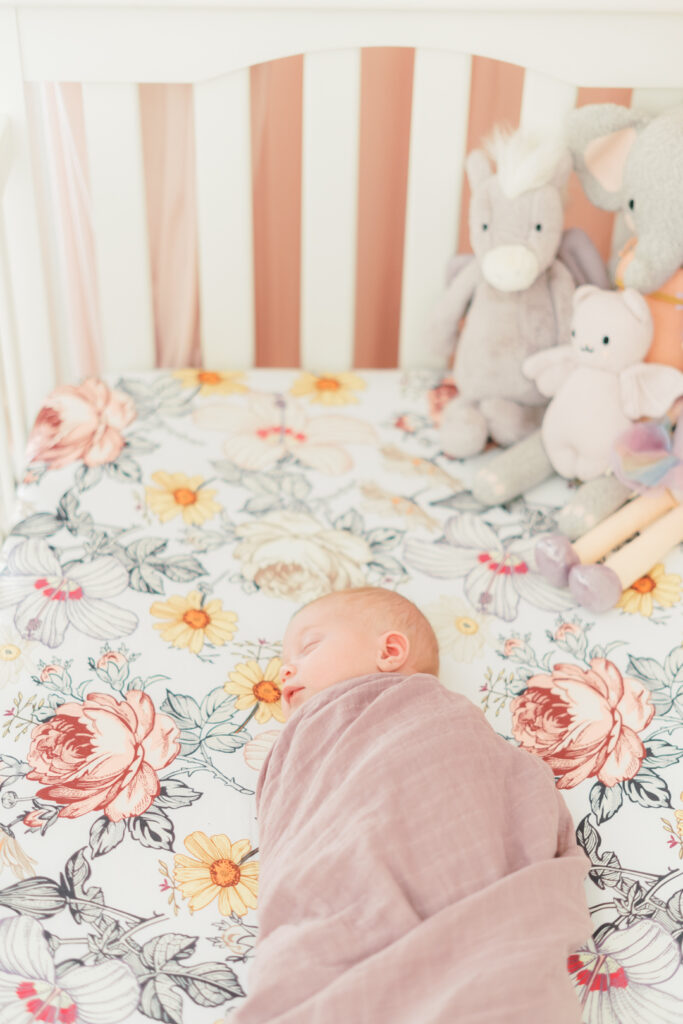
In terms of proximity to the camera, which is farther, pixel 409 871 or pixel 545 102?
pixel 545 102

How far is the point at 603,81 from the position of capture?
4.36 feet

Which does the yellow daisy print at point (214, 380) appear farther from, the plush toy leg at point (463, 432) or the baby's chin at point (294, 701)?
the baby's chin at point (294, 701)

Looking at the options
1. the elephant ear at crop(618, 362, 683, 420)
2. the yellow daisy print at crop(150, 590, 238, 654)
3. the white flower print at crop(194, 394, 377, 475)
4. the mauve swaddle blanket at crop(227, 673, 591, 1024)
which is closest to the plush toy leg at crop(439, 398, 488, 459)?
the white flower print at crop(194, 394, 377, 475)

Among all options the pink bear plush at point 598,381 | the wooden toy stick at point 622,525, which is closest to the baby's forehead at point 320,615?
the wooden toy stick at point 622,525

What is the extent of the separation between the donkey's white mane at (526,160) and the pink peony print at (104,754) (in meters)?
0.79

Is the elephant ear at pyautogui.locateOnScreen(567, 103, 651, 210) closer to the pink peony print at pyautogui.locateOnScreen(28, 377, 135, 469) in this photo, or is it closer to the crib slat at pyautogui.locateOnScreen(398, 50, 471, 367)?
the crib slat at pyautogui.locateOnScreen(398, 50, 471, 367)

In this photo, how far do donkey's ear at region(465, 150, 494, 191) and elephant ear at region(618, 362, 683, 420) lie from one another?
32cm

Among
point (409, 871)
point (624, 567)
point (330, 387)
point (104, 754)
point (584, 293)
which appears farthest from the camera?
point (330, 387)

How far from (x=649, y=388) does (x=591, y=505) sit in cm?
16

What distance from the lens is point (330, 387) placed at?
1523 mm

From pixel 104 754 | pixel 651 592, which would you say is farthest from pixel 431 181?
pixel 104 754

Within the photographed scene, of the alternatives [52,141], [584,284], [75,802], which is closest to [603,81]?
[584,284]

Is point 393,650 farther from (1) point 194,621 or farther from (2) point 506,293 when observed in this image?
(2) point 506,293

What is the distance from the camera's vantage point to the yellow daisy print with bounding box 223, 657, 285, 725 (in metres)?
1.00
